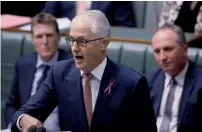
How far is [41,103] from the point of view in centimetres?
223

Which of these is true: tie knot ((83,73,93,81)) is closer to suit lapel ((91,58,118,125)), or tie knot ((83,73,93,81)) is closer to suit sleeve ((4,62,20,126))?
suit lapel ((91,58,118,125))

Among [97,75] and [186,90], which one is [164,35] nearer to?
[186,90]

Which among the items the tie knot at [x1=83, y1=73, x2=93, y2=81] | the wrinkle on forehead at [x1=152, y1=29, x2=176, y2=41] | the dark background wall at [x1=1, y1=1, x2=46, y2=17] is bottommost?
the dark background wall at [x1=1, y1=1, x2=46, y2=17]

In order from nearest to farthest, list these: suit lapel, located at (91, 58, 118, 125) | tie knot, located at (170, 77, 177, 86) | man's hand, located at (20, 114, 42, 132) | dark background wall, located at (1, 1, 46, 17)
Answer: man's hand, located at (20, 114, 42, 132)
suit lapel, located at (91, 58, 118, 125)
tie knot, located at (170, 77, 177, 86)
dark background wall, located at (1, 1, 46, 17)

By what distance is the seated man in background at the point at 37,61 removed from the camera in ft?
11.7

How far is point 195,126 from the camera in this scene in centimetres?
310

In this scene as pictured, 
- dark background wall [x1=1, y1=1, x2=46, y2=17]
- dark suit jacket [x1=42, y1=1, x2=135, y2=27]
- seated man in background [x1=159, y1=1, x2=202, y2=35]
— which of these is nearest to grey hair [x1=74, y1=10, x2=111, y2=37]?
seated man in background [x1=159, y1=1, x2=202, y2=35]

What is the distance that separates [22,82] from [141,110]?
163 centimetres

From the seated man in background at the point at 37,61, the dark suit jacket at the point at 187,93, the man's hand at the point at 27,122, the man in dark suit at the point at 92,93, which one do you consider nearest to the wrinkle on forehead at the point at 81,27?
the man in dark suit at the point at 92,93

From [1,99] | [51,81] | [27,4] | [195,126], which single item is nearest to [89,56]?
[51,81]

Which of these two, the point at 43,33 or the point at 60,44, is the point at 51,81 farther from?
the point at 60,44

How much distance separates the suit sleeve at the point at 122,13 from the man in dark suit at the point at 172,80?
0.83m

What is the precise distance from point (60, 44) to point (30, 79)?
320 millimetres

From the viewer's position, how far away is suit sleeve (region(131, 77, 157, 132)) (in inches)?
85.2
